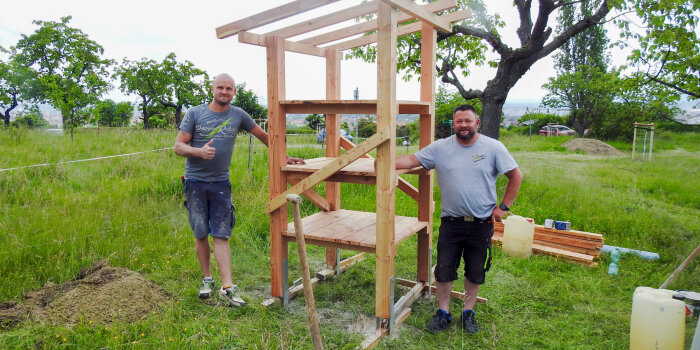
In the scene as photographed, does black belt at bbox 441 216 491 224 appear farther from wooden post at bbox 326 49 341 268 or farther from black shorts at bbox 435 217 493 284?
wooden post at bbox 326 49 341 268

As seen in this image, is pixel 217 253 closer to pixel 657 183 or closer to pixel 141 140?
pixel 657 183

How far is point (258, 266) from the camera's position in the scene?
17.5ft

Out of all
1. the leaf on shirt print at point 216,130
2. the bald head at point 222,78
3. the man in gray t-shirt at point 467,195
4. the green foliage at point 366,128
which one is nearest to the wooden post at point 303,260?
the man in gray t-shirt at point 467,195

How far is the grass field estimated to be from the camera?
11.8 feet

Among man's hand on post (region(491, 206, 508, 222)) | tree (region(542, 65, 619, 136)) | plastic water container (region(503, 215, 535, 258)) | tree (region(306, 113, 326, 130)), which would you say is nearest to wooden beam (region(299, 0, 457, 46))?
man's hand on post (region(491, 206, 508, 222))

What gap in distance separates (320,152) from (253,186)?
4332 millimetres

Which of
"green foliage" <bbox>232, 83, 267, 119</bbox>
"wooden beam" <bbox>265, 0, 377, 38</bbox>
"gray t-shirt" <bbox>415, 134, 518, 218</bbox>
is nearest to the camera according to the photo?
"wooden beam" <bbox>265, 0, 377, 38</bbox>

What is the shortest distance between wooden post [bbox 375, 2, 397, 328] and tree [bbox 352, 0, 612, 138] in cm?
676

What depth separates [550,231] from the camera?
6.23m

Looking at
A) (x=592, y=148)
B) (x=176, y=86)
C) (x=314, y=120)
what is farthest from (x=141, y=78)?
(x=592, y=148)

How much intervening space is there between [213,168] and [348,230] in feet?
4.45

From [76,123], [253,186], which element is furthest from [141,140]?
[253,186]

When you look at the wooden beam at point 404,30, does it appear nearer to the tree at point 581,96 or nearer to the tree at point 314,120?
the tree at point 314,120

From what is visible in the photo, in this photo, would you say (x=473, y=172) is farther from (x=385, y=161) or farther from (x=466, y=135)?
(x=385, y=161)
